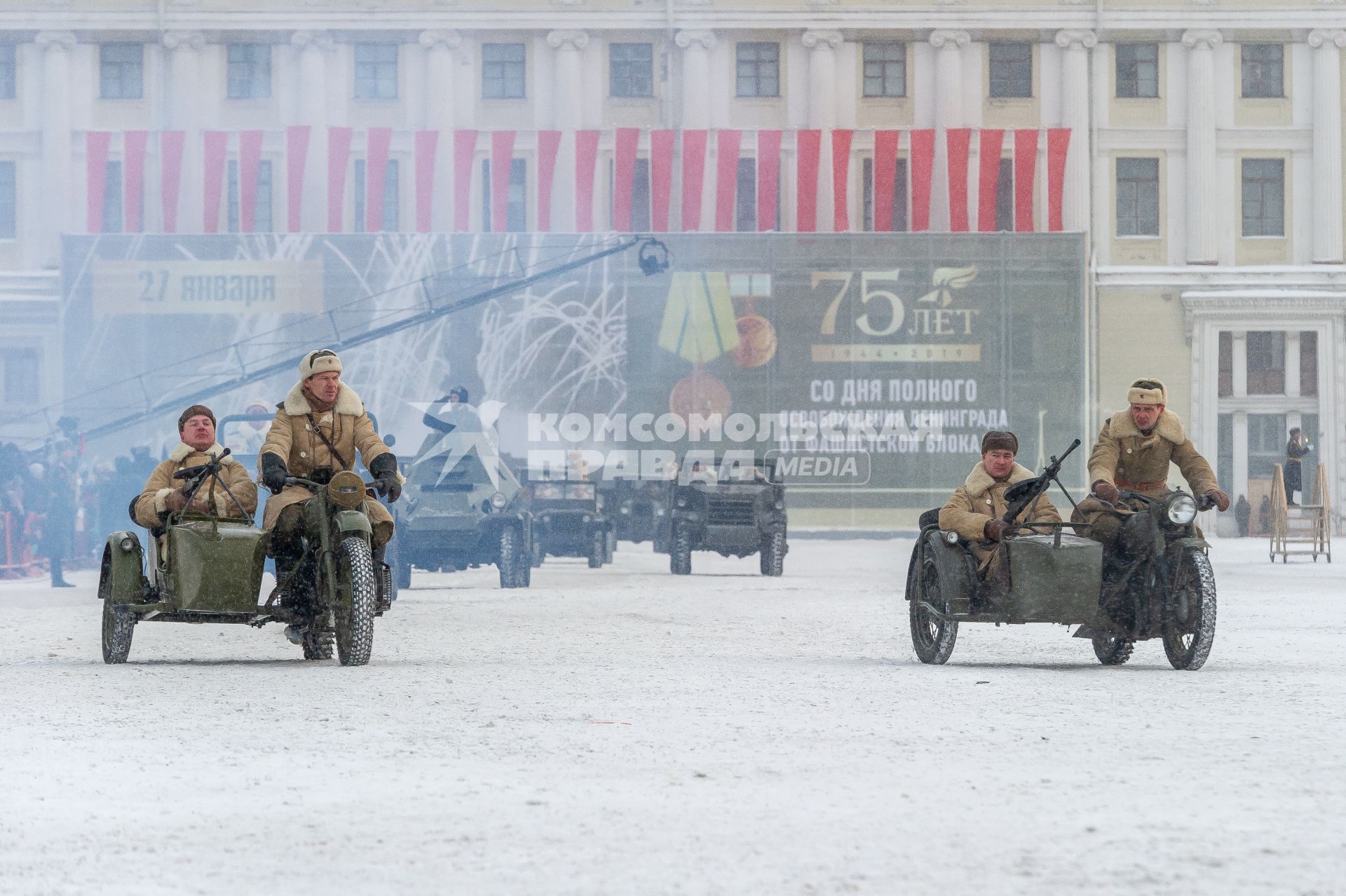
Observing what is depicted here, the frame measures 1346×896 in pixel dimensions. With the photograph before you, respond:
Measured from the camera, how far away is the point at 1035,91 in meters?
52.6

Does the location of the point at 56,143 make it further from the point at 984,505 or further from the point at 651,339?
the point at 984,505

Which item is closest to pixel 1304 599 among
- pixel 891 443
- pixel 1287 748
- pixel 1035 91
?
pixel 1287 748

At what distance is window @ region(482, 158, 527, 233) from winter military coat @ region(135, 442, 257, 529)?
38.3m

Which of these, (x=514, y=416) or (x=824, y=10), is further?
(x=824, y=10)

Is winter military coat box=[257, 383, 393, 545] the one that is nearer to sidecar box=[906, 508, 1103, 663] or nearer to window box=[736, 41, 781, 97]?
sidecar box=[906, 508, 1103, 663]

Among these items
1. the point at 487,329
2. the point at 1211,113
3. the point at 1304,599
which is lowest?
the point at 1304,599

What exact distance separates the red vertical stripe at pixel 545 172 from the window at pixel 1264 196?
1607 cm

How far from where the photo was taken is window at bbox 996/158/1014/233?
5109 cm

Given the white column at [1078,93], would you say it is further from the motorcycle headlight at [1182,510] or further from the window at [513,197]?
the motorcycle headlight at [1182,510]

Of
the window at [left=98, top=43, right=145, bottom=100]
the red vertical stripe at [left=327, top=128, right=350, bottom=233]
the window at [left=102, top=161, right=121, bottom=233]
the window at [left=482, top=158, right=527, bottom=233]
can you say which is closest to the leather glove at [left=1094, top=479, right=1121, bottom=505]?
the window at [left=482, top=158, right=527, bottom=233]

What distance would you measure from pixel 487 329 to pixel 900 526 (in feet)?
29.6

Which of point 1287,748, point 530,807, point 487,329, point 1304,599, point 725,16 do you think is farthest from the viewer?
point 725,16

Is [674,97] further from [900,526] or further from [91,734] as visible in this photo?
[91,734]

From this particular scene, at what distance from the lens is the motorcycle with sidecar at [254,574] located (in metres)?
12.5
